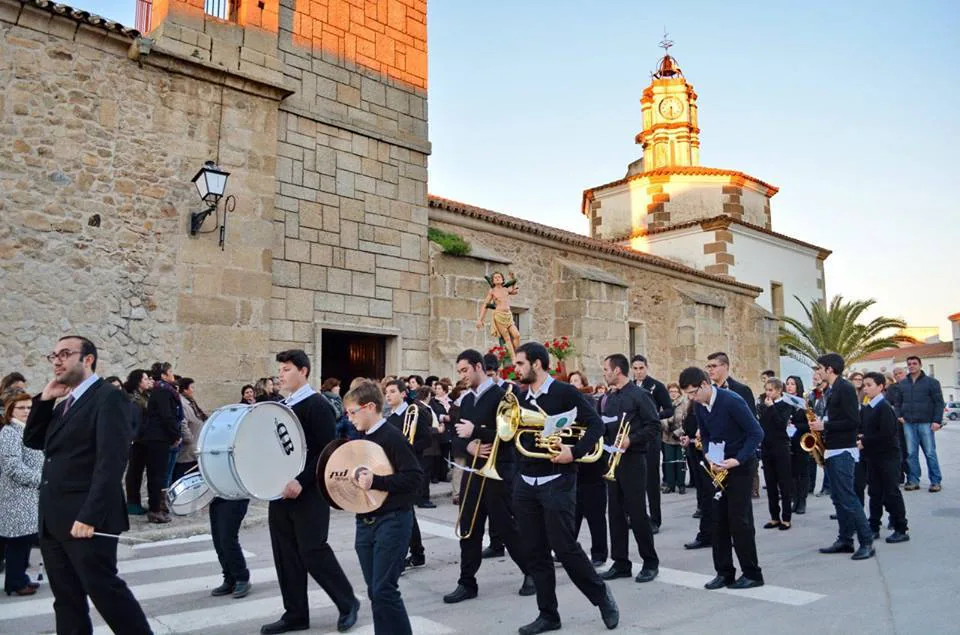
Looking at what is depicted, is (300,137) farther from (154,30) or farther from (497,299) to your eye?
(497,299)

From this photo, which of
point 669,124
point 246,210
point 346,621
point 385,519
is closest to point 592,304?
point 246,210

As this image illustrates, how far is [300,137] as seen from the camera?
40.1 feet

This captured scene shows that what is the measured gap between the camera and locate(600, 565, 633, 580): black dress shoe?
6102mm

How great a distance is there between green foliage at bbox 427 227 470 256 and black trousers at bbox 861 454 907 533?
8.42 metres

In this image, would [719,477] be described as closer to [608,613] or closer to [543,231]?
[608,613]

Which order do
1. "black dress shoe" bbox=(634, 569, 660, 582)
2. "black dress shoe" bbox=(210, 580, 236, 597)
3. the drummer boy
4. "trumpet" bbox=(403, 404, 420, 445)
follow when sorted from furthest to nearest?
"trumpet" bbox=(403, 404, 420, 445)
"black dress shoe" bbox=(634, 569, 660, 582)
"black dress shoe" bbox=(210, 580, 236, 597)
the drummer boy

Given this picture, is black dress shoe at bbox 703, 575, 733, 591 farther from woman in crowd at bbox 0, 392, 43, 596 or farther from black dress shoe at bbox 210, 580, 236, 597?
woman in crowd at bbox 0, 392, 43, 596

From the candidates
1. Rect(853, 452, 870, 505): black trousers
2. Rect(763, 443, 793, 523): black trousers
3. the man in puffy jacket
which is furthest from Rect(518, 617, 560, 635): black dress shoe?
the man in puffy jacket

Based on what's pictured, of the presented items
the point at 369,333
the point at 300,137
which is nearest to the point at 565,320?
the point at 369,333

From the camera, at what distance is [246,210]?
11305 millimetres

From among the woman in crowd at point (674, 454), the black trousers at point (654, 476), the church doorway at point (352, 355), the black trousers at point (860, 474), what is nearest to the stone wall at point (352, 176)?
the church doorway at point (352, 355)

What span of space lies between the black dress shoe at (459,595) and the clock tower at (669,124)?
30.2m

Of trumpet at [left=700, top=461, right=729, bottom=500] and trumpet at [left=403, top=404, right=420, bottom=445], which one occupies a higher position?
trumpet at [left=403, top=404, right=420, bottom=445]

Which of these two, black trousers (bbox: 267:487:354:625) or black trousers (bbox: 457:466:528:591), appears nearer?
black trousers (bbox: 267:487:354:625)
